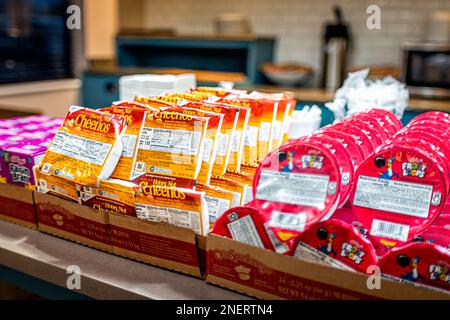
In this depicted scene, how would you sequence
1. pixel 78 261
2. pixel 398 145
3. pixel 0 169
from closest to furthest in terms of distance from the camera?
1. pixel 398 145
2. pixel 78 261
3. pixel 0 169

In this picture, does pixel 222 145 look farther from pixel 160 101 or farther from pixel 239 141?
pixel 160 101

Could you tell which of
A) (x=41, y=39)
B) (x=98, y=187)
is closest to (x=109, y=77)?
(x=41, y=39)

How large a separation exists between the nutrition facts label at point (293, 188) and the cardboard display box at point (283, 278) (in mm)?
112

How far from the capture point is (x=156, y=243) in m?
1.07

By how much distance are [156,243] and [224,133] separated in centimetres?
34

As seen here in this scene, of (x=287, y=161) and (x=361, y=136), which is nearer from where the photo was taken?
(x=287, y=161)

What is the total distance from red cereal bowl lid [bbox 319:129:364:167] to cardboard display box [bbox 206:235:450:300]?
0.26 meters

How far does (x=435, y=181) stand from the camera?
93cm

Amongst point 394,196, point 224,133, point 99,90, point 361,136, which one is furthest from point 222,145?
point 99,90

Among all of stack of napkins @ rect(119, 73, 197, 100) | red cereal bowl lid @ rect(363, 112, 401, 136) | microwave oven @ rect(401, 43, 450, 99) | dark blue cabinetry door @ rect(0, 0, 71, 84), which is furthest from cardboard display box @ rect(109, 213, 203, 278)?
dark blue cabinetry door @ rect(0, 0, 71, 84)

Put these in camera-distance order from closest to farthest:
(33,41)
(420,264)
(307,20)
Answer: (420,264) → (33,41) → (307,20)

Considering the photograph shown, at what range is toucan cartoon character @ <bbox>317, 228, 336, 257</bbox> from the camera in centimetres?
91
